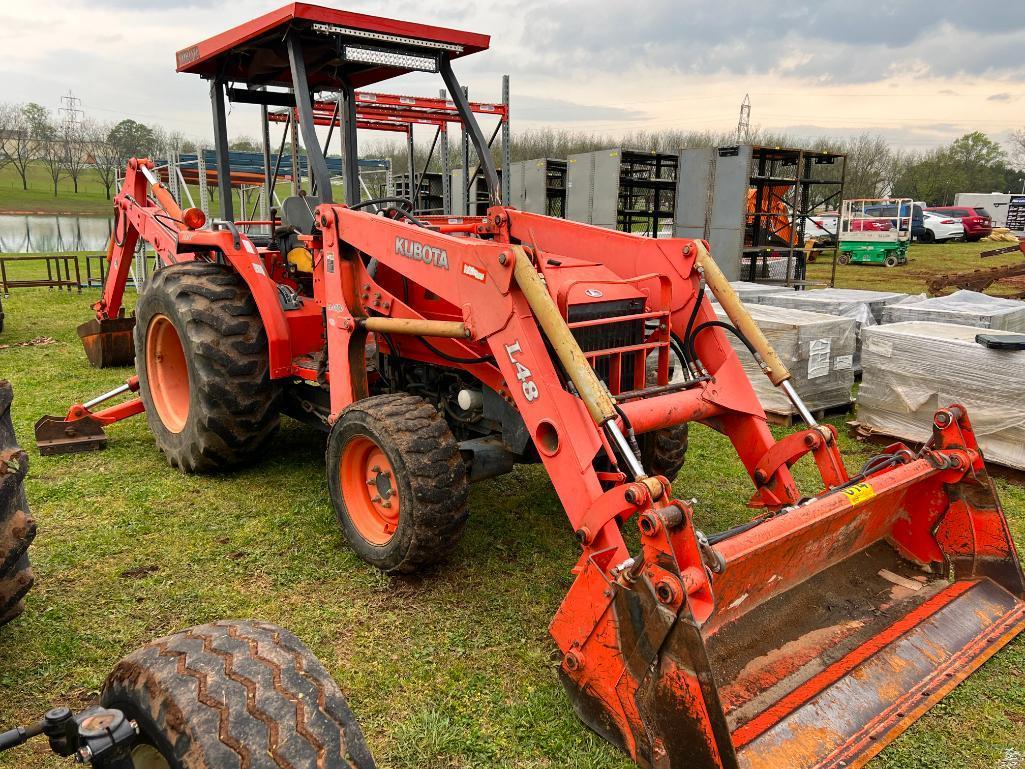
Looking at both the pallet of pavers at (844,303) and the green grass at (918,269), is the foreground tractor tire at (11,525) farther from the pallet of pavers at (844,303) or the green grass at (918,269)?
the green grass at (918,269)

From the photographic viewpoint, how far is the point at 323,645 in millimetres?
3406

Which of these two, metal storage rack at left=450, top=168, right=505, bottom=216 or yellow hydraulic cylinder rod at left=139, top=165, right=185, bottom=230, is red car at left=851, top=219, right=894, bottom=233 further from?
yellow hydraulic cylinder rod at left=139, top=165, right=185, bottom=230

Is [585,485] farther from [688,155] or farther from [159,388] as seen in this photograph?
[688,155]

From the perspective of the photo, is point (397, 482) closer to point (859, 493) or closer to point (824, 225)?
point (859, 493)

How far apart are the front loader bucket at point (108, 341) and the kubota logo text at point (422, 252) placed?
5736 mm

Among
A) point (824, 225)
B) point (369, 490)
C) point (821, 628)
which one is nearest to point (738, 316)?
point (821, 628)

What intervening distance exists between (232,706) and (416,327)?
2.39 m

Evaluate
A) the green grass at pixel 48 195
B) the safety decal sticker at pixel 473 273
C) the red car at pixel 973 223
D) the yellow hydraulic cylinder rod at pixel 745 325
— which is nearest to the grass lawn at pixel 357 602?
the yellow hydraulic cylinder rod at pixel 745 325

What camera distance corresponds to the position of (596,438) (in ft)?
10.5

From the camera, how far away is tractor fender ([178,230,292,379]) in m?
4.71

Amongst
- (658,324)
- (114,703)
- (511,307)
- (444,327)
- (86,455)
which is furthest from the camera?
(86,455)

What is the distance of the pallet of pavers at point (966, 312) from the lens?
23.7 ft

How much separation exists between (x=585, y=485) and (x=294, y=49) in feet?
9.96

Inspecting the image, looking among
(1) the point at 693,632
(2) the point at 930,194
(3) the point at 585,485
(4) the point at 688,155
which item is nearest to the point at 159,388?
(3) the point at 585,485
